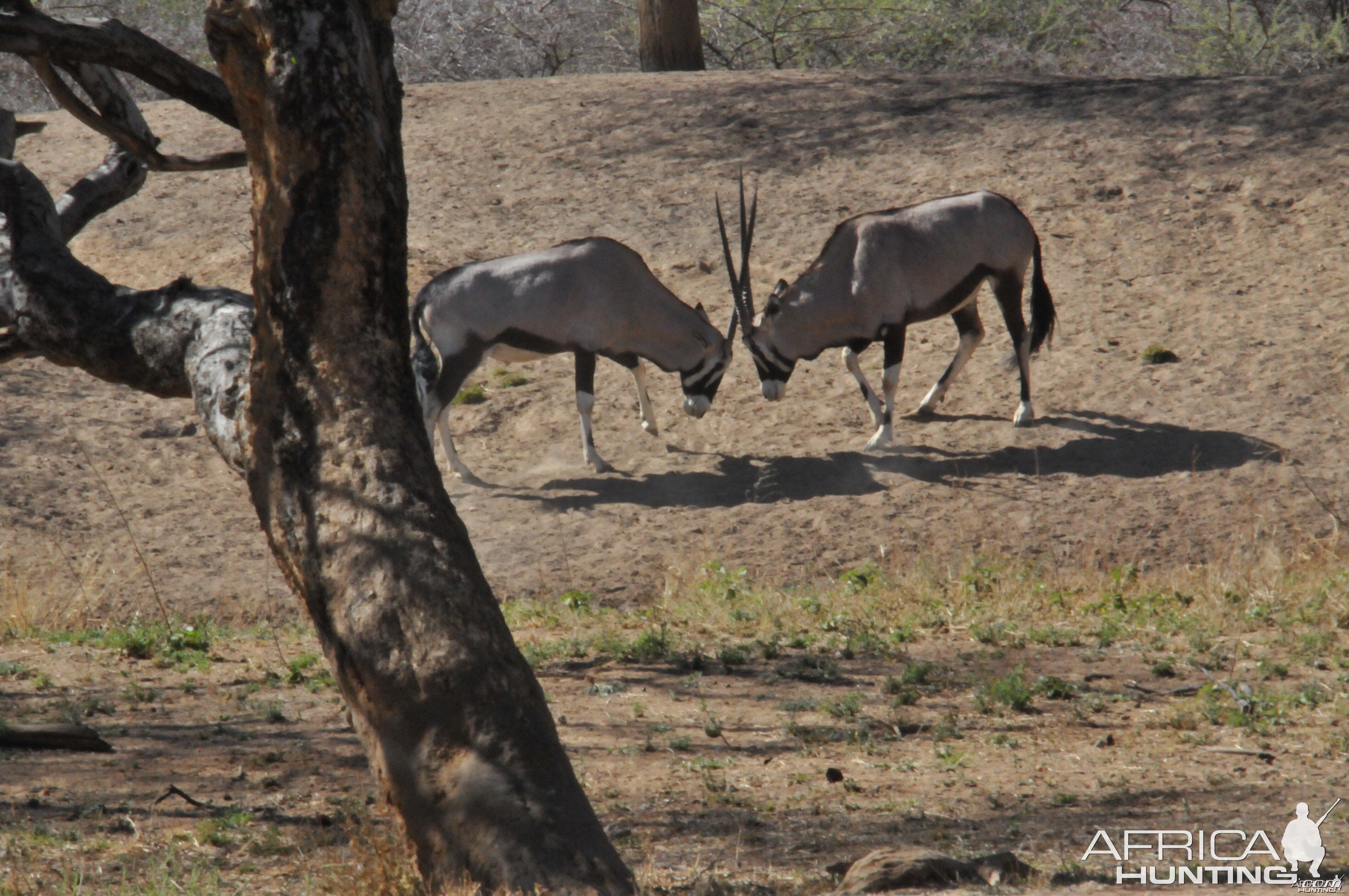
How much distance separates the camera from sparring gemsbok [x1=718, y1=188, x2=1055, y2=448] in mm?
9930

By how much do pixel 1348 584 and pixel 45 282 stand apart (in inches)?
232

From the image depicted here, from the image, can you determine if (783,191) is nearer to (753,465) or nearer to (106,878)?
(753,465)

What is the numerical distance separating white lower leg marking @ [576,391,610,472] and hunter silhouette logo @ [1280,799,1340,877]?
22.4 feet

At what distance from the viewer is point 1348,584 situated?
21.2ft

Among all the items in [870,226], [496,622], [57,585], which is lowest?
[57,585]

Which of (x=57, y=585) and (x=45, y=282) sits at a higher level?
(x=45, y=282)

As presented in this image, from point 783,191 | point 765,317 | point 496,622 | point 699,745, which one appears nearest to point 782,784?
point 699,745

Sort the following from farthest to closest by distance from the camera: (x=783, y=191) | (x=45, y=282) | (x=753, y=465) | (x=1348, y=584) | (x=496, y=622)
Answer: (x=783, y=191), (x=753, y=465), (x=1348, y=584), (x=45, y=282), (x=496, y=622)

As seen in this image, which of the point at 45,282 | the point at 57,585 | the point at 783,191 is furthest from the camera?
the point at 783,191

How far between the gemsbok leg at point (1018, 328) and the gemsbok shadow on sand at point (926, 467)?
8.1 inches

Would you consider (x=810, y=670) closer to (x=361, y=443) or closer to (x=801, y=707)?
(x=801, y=707)

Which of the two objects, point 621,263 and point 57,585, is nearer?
point 57,585

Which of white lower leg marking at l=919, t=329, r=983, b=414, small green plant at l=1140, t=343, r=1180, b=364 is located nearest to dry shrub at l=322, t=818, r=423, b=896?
white lower leg marking at l=919, t=329, r=983, b=414

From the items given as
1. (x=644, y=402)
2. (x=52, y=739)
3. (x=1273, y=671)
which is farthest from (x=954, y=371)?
(x=52, y=739)
